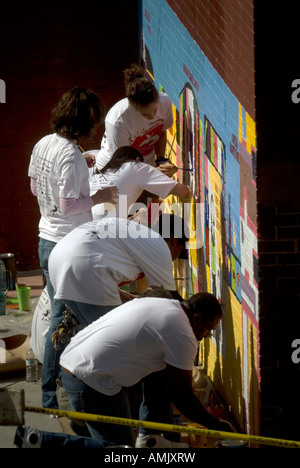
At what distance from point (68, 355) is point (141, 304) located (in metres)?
0.50

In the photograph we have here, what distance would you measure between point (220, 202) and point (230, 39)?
48.5 inches

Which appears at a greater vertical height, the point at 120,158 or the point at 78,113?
the point at 78,113

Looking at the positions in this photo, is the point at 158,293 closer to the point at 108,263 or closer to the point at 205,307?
the point at 205,307

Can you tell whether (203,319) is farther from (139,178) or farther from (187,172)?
(187,172)

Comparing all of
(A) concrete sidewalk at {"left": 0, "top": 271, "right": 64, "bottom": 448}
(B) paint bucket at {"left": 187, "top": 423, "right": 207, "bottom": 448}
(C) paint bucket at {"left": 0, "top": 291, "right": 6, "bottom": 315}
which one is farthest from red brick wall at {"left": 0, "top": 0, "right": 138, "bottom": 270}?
(B) paint bucket at {"left": 187, "top": 423, "right": 207, "bottom": 448}

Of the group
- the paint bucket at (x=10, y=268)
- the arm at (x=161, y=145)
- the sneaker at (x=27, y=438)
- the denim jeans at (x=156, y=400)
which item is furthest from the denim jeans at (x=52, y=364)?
the paint bucket at (x=10, y=268)

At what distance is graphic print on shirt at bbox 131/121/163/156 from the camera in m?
9.06

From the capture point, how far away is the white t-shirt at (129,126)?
8781 mm

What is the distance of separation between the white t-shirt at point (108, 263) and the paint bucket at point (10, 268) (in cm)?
485

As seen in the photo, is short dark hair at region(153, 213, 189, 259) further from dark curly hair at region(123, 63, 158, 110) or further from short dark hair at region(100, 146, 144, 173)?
dark curly hair at region(123, 63, 158, 110)

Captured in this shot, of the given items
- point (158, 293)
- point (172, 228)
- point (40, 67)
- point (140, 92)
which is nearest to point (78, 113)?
point (172, 228)

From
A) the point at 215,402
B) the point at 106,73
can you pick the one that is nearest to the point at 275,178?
the point at 215,402

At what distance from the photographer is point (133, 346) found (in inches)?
206

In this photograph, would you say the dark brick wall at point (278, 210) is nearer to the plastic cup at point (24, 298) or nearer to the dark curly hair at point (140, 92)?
the dark curly hair at point (140, 92)
